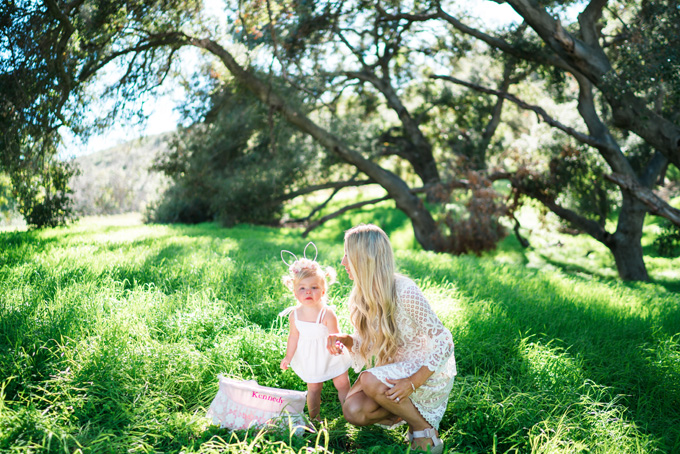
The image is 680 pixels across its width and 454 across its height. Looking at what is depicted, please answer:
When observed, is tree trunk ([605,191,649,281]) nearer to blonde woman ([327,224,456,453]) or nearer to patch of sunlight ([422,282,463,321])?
patch of sunlight ([422,282,463,321])

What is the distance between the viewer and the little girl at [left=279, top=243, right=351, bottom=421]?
3.33 metres

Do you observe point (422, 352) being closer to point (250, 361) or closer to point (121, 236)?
point (250, 361)

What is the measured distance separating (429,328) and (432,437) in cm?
68

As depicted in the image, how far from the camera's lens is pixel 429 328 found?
10.00 feet

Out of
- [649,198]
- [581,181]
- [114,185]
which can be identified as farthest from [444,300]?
[114,185]

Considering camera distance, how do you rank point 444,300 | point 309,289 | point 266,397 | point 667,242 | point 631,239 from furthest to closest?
point 667,242 → point 631,239 → point 444,300 → point 309,289 → point 266,397

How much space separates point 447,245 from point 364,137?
5448 millimetres

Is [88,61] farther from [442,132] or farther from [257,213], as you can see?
[442,132]

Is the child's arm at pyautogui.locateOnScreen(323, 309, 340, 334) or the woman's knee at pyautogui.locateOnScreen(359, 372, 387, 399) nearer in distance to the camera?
the woman's knee at pyautogui.locateOnScreen(359, 372, 387, 399)

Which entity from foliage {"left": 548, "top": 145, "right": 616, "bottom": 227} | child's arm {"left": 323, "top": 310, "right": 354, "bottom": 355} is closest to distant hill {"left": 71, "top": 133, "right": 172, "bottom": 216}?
foliage {"left": 548, "top": 145, "right": 616, "bottom": 227}

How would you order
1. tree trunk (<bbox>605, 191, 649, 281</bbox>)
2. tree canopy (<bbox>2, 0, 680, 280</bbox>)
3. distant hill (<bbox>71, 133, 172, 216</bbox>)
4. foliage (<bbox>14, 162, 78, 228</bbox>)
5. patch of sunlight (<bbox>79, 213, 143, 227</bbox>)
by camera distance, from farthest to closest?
distant hill (<bbox>71, 133, 172, 216</bbox>)
patch of sunlight (<bbox>79, 213, 143, 227</bbox>)
tree trunk (<bbox>605, 191, 649, 281</bbox>)
foliage (<bbox>14, 162, 78, 228</bbox>)
tree canopy (<bbox>2, 0, 680, 280</bbox>)

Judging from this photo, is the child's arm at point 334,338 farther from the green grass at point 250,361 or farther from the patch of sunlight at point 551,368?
the patch of sunlight at point 551,368

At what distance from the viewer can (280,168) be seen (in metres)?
14.0

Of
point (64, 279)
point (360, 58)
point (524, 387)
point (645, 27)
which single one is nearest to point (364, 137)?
point (360, 58)
